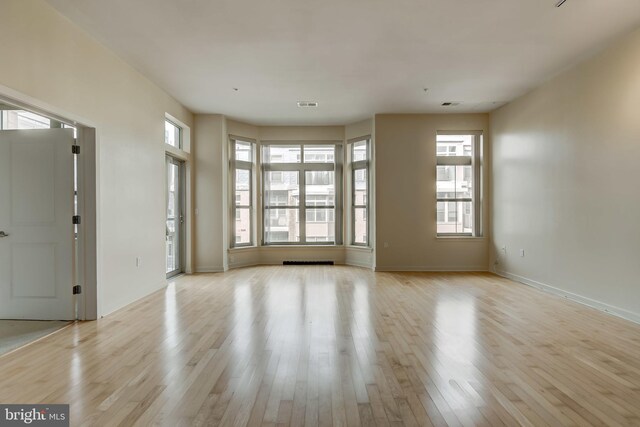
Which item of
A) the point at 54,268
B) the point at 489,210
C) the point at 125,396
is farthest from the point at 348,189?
the point at 125,396

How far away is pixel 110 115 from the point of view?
439cm

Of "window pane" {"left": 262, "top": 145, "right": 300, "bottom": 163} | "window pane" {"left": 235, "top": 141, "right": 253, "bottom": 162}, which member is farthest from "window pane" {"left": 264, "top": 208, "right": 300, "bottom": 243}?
"window pane" {"left": 235, "top": 141, "right": 253, "bottom": 162}

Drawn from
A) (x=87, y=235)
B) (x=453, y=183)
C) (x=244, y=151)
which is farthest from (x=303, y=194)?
(x=87, y=235)

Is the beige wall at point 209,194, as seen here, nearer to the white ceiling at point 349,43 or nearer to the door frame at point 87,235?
the white ceiling at point 349,43

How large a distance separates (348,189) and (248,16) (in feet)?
16.1

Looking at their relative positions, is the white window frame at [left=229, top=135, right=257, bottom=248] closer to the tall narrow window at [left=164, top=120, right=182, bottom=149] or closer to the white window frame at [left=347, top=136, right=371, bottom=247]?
the tall narrow window at [left=164, top=120, right=182, bottom=149]

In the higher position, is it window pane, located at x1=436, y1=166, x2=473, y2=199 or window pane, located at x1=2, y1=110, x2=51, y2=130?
window pane, located at x1=2, y1=110, x2=51, y2=130

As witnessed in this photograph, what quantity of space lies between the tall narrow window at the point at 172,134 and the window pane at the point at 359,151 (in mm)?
3703

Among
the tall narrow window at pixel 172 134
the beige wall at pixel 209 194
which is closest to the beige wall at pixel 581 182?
the beige wall at pixel 209 194

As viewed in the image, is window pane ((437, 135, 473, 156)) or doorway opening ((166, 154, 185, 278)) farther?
window pane ((437, 135, 473, 156))

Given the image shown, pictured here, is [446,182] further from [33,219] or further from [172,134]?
[33,219]

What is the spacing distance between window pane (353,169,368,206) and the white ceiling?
2077 millimetres

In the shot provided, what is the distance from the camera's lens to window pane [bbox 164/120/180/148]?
6277 mm

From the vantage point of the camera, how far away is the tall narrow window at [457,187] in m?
7.48
